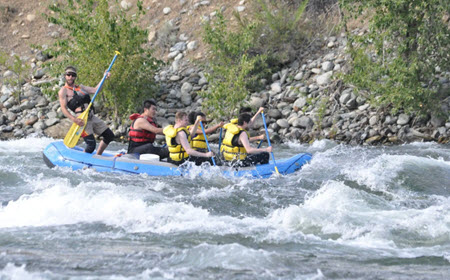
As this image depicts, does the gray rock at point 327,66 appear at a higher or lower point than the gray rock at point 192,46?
lower

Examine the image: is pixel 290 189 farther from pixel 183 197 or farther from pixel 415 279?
pixel 415 279

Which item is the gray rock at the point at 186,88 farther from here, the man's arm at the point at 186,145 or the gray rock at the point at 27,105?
the man's arm at the point at 186,145

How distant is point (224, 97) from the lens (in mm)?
14242

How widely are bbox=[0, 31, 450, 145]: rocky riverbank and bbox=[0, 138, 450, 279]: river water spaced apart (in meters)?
3.66

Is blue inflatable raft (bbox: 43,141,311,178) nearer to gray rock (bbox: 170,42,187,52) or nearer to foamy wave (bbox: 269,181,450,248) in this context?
foamy wave (bbox: 269,181,450,248)

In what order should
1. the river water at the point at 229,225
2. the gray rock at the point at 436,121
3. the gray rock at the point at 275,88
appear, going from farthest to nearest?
1. the gray rock at the point at 275,88
2. the gray rock at the point at 436,121
3. the river water at the point at 229,225

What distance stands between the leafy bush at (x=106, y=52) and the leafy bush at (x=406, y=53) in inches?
201

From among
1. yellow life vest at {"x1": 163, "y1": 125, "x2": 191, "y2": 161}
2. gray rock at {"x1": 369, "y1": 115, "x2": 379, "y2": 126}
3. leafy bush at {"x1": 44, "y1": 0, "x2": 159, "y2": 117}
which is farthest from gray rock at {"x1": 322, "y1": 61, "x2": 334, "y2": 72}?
yellow life vest at {"x1": 163, "y1": 125, "x2": 191, "y2": 161}

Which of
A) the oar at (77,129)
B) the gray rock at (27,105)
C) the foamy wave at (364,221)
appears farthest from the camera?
the gray rock at (27,105)

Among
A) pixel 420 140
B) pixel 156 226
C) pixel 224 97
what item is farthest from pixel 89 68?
pixel 156 226

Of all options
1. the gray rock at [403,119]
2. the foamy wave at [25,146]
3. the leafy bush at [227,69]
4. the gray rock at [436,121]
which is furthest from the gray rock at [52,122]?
the gray rock at [436,121]

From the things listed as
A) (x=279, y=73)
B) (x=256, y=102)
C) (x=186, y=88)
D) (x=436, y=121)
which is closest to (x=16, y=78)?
(x=186, y=88)

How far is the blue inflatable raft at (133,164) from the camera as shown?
8711 mm

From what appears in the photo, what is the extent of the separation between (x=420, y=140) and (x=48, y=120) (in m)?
9.01
